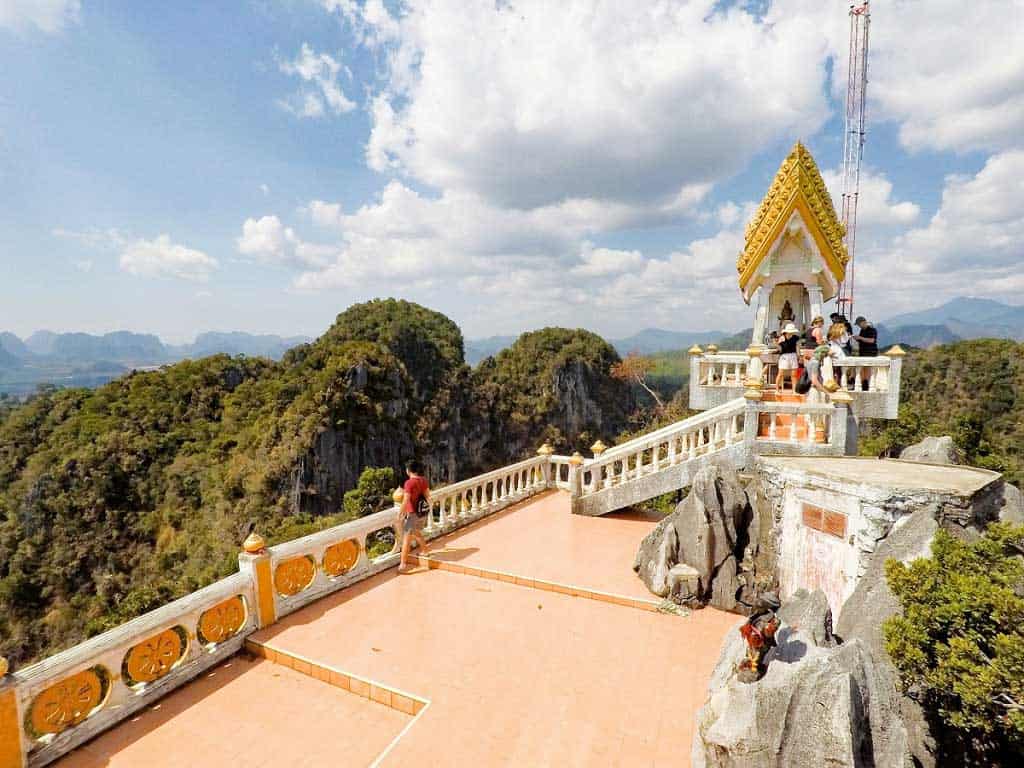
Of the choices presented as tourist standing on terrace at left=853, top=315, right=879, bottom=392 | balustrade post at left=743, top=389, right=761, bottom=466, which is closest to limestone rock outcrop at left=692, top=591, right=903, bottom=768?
balustrade post at left=743, top=389, right=761, bottom=466

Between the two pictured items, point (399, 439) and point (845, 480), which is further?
point (399, 439)

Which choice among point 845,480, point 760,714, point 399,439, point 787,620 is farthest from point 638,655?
point 399,439

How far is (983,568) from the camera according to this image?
3.44 metres

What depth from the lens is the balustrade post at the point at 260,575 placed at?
229 inches

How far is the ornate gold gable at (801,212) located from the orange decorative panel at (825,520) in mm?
5968

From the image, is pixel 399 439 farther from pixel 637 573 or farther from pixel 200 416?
pixel 637 573

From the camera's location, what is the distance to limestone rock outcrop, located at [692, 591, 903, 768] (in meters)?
2.97

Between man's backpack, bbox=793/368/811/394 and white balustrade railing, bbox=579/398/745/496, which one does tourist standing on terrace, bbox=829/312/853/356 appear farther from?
white balustrade railing, bbox=579/398/745/496

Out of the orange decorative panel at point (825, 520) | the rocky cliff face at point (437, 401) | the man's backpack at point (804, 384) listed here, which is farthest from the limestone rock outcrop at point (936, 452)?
the rocky cliff face at point (437, 401)

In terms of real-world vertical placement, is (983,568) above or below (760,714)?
above

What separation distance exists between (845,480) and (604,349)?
6960 cm

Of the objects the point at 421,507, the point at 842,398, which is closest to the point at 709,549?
the point at 842,398

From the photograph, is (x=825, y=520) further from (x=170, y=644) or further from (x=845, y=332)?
(x=170, y=644)

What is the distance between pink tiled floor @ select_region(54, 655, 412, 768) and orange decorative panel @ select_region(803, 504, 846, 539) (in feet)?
15.8
